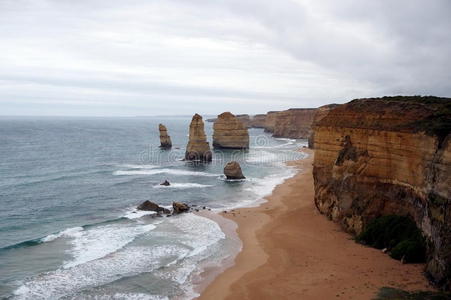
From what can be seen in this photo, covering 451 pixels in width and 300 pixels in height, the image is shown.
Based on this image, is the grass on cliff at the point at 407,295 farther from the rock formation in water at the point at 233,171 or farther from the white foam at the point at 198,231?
the rock formation in water at the point at 233,171

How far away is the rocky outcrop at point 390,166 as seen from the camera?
1993 cm

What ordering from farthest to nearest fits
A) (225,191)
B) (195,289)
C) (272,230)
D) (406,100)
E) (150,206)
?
(225,191), (150,206), (272,230), (406,100), (195,289)

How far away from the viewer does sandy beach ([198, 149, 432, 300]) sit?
20.3 m

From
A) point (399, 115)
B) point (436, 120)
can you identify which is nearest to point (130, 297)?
point (436, 120)

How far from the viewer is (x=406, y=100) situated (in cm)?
2894

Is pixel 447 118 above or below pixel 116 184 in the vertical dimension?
above

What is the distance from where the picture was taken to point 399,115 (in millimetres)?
26328

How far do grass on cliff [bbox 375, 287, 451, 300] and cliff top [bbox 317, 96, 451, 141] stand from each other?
7442mm

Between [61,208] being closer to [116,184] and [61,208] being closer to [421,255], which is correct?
[116,184]

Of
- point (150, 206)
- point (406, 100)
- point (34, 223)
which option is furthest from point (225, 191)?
point (406, 100)

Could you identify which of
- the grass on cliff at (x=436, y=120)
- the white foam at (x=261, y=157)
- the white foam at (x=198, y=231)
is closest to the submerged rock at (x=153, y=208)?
the white foam at (x=198, y=231)

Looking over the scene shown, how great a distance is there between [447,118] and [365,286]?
390 inches

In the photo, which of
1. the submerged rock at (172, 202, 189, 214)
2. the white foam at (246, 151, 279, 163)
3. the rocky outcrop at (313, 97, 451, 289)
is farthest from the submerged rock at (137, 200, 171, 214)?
the white foam at (246, 151, 279, 163)

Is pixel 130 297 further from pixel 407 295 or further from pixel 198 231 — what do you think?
pixel 407 295
